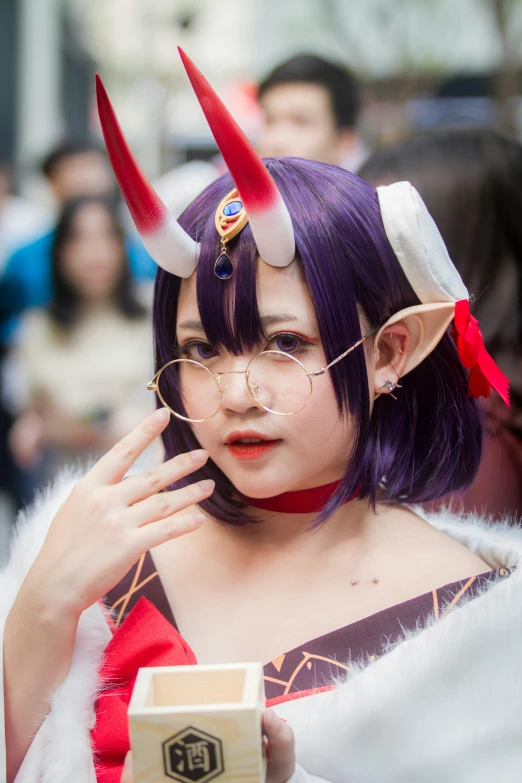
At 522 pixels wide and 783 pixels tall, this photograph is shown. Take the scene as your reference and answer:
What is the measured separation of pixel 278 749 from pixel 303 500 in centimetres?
50

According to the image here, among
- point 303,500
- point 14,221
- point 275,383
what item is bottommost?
point 303,500

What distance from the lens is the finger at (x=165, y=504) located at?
1354mm

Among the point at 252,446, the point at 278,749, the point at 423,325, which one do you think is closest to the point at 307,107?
the point at 423,325

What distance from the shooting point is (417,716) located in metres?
1.31

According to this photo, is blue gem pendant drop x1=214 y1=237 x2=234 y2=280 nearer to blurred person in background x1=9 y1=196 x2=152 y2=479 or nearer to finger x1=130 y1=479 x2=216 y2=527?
finger x1=130 y1=479 x2=216 y2=527

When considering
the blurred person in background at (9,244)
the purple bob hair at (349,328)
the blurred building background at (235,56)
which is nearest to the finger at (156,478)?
the purple bob hair at (349,328)

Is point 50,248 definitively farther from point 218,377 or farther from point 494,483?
point 218,377

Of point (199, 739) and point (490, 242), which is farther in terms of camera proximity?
point (490, 242)

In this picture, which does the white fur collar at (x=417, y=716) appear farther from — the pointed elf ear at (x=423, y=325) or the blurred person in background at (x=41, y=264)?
the blurred person in background at (x=41, y=264)

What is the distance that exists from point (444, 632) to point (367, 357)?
45 cm

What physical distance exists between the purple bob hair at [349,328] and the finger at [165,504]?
0.22 m

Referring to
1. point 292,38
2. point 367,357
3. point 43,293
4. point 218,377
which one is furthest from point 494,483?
point 292,38

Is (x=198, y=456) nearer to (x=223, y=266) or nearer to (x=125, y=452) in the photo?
(x=125, y=452)

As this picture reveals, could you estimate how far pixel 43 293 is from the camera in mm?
3846
